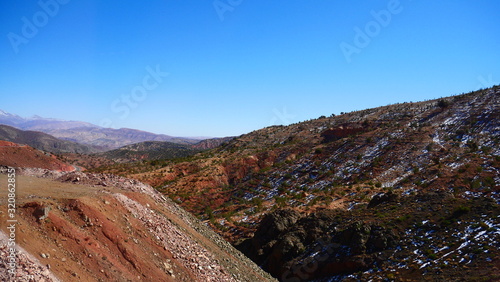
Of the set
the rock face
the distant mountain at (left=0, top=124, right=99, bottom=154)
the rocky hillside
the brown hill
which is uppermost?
the distant mountain at (left=0, top=124, right=99, bottom=154)

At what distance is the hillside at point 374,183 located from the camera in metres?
13.6

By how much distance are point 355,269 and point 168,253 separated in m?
8.75

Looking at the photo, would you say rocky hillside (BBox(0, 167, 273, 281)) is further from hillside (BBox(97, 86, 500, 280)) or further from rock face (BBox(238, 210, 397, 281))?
hillside (BBox(97, 86, 500, 280))

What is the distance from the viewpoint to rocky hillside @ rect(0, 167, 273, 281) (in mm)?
6688

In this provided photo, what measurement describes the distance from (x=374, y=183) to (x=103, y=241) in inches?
895

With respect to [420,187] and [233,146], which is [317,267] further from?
[233,146]

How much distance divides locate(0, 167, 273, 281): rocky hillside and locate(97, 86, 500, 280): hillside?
6193 mm

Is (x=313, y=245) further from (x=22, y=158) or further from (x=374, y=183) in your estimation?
(x=22, y=158)

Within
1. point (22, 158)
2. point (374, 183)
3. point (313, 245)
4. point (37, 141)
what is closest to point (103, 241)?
point (313, 245)

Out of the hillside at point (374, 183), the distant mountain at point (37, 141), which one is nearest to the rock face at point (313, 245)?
the hillside at point (374, 183)

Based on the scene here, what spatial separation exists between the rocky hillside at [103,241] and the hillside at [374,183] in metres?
6.19

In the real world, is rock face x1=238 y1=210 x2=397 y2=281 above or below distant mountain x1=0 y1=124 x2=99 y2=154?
below

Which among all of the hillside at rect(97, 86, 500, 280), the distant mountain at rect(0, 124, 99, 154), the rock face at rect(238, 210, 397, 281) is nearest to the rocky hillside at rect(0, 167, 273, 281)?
the rock face at rect(238, 210, 397, 281)

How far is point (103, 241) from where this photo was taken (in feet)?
27.3
